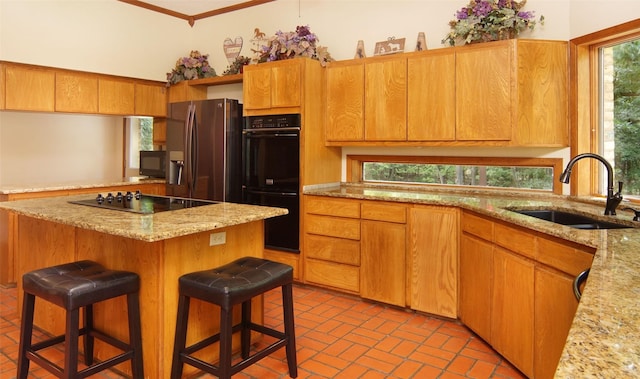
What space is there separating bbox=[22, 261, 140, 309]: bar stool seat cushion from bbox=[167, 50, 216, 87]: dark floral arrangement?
338 centimetres

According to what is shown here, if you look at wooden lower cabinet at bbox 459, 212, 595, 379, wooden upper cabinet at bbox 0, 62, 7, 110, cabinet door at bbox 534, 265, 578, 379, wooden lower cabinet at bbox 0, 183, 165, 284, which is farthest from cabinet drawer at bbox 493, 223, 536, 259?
wooden upper cabinet at bbox 0, 62, 7, 110

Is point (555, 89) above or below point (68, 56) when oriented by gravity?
below

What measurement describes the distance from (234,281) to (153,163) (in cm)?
341

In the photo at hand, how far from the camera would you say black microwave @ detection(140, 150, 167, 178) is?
4.93 metres

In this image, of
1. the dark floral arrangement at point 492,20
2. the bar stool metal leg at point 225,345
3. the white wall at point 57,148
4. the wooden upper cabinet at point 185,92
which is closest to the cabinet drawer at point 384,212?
the dark floral arrangement at point 492,20

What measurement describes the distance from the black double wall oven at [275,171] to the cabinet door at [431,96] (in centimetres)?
102

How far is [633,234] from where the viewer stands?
1.96 metres

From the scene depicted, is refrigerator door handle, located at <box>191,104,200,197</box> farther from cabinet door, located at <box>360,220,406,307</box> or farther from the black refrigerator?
cabinet door, located at <box>360,220,406,307</box>

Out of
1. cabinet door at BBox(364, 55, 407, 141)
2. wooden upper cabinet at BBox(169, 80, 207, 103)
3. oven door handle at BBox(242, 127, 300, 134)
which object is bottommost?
oven door handle at BBox(242, 127, 300, 134)

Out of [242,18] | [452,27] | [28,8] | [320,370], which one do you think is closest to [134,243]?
[320,370]

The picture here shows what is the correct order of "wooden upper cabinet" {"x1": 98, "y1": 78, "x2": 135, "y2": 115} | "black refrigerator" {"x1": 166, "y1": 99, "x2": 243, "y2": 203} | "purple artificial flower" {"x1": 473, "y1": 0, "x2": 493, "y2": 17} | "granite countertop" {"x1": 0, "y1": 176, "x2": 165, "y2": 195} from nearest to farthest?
"purple artificial flower" {"x1": 473, "y1": 0, "x2": 493, "y2": 17} < "granite countertop" {"x1": 0, "y1": 176, "x2": 165, "y2": 195} < "black refrigerator" {"x1": 166, "y1": 99, "x2": 243, "y2": 203} < "wooden upper cabinet" {"x1": 98, "y1": 78, "x2": 135, "y2": 115}

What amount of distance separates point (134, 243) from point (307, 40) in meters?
2.57

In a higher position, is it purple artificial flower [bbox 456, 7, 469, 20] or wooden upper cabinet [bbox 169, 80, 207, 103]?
purple artificial flower [bbox 456, 7, 469, 20]

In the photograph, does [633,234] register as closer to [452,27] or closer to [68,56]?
[452,27]
